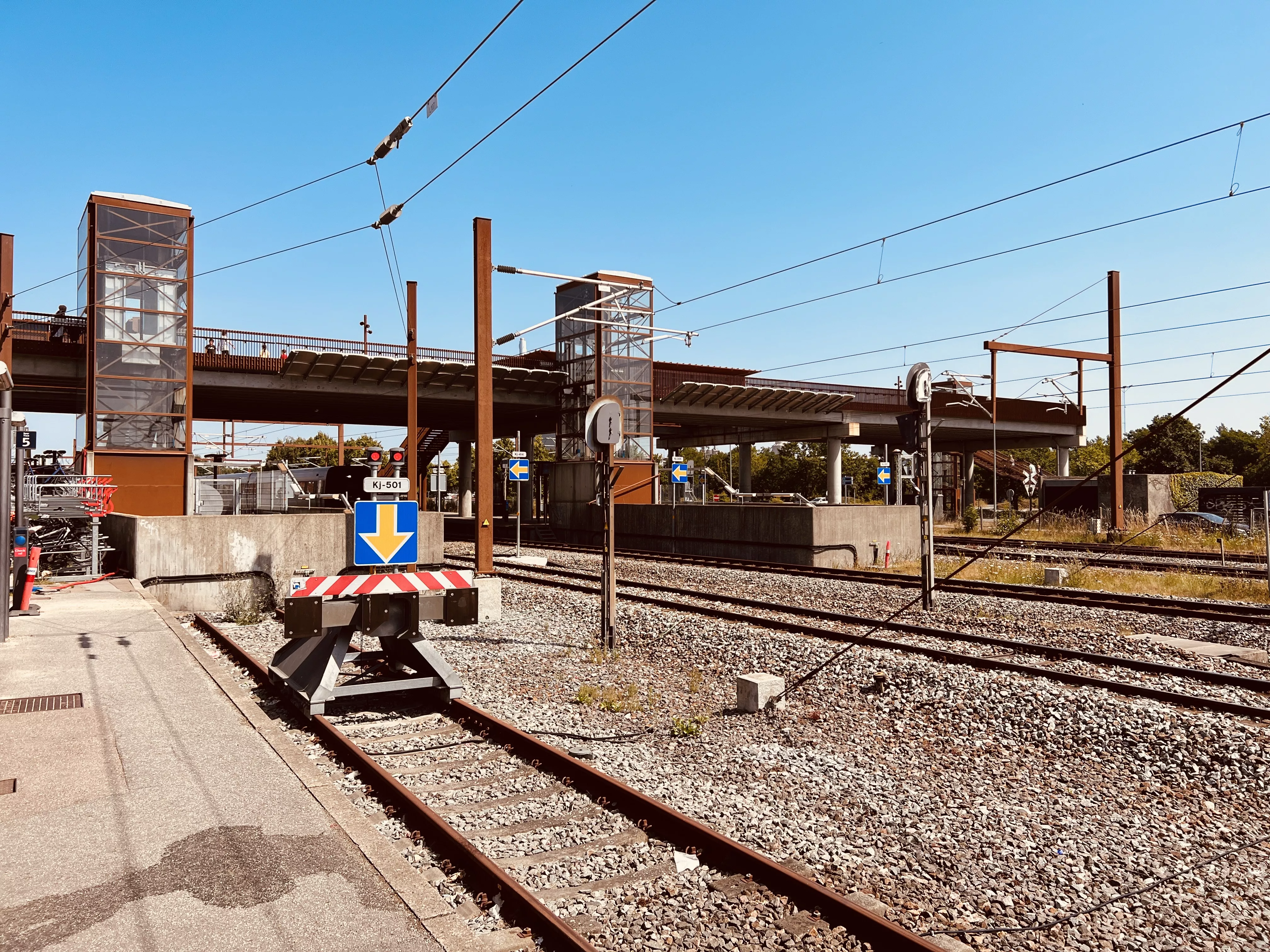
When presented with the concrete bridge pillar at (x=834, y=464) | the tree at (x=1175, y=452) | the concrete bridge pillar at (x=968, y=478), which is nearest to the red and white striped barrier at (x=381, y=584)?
the concrete bridge pillar at (x=834, y=464)

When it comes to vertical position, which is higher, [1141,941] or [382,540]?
[382,540]

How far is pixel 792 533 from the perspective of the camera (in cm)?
2356

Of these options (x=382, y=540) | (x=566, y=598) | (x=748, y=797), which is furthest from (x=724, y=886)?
(x=566, y=598)

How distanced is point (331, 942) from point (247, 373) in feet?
119

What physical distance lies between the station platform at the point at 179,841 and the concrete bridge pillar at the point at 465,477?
4946 centimetres

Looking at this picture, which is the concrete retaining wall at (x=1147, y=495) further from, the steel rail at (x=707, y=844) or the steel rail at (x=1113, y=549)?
the steel rail at (x=707, y=844)

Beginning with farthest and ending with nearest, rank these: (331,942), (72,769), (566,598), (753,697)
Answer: (566,598), (753,697), (72,769), (331,942)

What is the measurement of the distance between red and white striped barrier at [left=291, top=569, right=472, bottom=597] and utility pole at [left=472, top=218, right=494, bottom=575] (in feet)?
23.0

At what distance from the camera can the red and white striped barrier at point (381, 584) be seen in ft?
26.5

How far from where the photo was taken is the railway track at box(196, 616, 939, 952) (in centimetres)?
434

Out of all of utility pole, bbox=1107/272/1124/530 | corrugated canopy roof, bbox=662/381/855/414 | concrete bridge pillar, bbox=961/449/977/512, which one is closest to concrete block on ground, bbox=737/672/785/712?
utility pole, bbox=1107/272/1124/530

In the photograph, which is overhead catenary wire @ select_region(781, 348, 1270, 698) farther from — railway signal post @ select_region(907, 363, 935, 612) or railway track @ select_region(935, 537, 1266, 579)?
railway track @ select_region(935, 537, 1266, 579)

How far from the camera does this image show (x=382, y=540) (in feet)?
29.5

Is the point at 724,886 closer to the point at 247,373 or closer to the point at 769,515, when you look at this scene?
the point at 769,515
